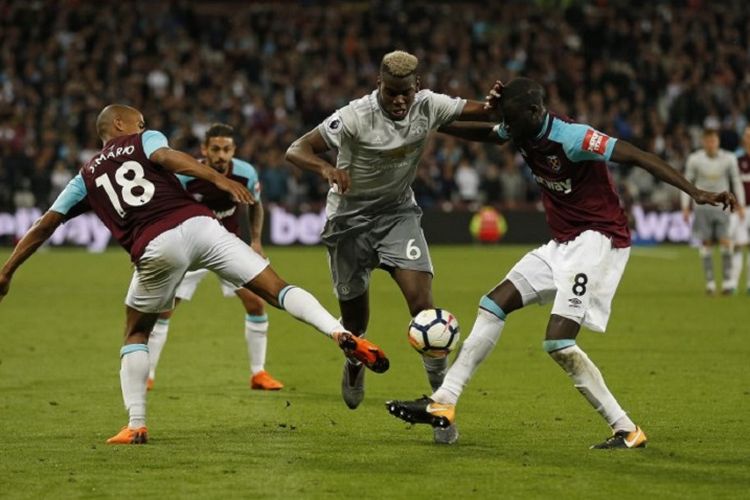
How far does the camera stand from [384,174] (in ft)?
29.1

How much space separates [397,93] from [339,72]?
26273 millimetres

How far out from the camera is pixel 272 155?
1230 inches

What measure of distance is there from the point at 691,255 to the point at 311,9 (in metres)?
14.7

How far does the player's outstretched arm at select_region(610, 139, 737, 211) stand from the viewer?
7840 millimetres

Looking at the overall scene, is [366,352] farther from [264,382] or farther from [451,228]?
[451,228]

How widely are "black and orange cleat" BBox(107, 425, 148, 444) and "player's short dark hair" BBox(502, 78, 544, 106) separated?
3087 mm

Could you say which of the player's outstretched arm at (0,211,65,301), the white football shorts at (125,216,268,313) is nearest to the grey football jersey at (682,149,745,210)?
the white football shorts at (125,216,268,313)

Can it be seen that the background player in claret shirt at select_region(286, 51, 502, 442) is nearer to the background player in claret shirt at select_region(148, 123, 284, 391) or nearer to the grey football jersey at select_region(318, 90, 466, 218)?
the grey football jersey at select_region(318, 90, 466, 218)

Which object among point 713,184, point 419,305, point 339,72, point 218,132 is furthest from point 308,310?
point 339,72

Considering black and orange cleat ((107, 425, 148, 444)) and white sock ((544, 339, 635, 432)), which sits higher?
white sock ((544, 339, 635, 432))

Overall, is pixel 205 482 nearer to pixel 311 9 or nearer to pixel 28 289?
pixel 28 289

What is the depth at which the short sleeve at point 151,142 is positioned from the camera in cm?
830

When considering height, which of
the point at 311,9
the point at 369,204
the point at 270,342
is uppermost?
the point at 311,9

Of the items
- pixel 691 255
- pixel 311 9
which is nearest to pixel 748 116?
pixel 691 255
